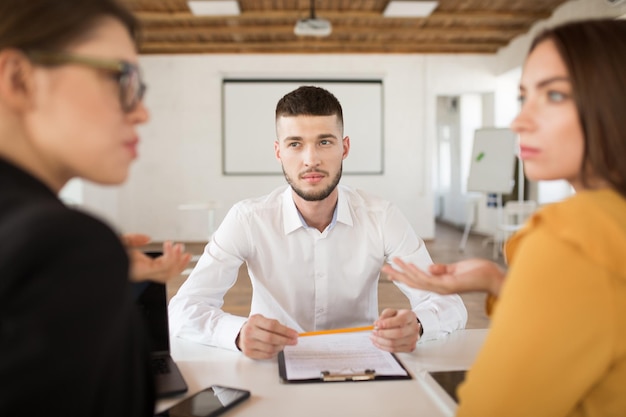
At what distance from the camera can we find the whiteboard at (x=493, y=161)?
283 inches

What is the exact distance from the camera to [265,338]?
4.40 feet

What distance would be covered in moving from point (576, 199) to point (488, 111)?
360 inches

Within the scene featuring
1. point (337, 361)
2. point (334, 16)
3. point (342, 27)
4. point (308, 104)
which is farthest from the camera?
point (342, 27)

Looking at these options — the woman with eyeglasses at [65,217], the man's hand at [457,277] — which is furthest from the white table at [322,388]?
the woman with eyeglasses at [65,217]

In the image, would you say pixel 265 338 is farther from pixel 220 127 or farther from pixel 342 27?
pixel 220 127

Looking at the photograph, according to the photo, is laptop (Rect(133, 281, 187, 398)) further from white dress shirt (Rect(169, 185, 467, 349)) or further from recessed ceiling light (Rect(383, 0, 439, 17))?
recessed ceiling light (Rect(383, 0, 439, 17))

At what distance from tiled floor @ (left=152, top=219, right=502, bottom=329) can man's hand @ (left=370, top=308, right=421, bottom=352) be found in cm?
265

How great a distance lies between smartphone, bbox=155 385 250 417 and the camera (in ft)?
3.36

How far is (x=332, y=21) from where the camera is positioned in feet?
24.3

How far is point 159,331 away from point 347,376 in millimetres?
504

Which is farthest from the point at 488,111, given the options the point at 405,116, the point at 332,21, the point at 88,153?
the point at 88,153

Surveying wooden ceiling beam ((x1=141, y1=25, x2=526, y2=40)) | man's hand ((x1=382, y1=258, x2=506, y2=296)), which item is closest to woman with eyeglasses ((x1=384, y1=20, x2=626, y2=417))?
man's hand ((x1=382, y1=258, x2=506, y2=296))

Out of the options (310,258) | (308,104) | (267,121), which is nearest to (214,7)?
(267,121)

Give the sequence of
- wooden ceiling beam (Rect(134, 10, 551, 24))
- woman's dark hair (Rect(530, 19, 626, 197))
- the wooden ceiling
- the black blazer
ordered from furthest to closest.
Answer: wooden ceiling beam (Rect(134, 10, 551, 24)), the wooden ceiling, woman's dark hair (Rect(530, 19, 626, 197)), the black blazer
